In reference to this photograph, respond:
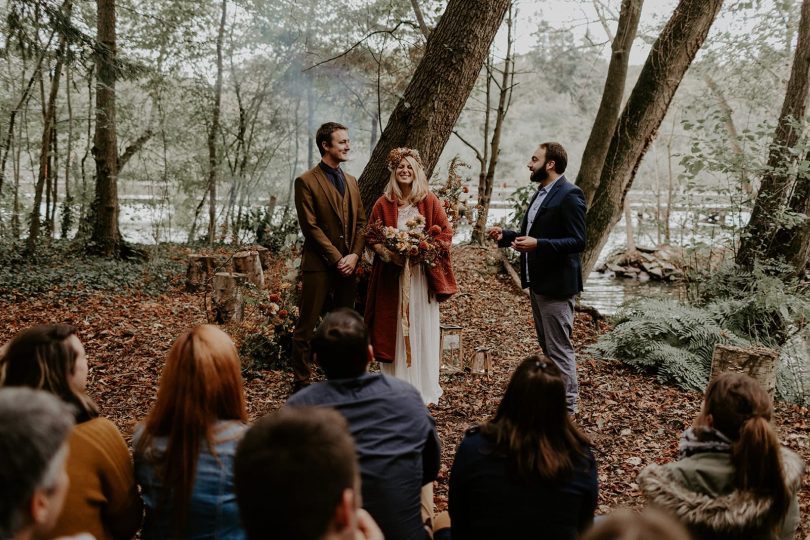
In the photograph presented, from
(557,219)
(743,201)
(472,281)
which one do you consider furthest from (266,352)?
(743,201)

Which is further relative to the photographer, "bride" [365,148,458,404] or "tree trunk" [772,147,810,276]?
"tree trunk" [772,147,810,276]

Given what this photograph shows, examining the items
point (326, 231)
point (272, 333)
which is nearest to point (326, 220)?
point (326, 231)

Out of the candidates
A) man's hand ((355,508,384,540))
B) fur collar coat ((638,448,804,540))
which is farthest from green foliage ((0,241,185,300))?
fur collar coat ((638,448,804,540))

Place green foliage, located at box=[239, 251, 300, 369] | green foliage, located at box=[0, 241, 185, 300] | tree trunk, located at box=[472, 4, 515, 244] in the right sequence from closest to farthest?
green foliage, located at box=[239, 251, 300, 369], green foliage, located at box=[0, 241, 185, 300], tree trunk, located at box=[472, 4, 515, 244]

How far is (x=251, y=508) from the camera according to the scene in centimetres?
133

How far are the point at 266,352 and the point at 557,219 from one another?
3.06m

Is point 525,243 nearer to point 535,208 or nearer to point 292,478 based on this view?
point 535,208

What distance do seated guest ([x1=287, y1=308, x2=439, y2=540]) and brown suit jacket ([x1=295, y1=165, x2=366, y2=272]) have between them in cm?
219

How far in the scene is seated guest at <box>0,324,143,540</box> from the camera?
1970 millimetres

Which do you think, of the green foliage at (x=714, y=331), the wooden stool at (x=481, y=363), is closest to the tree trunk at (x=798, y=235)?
the green foliage at (x=714, y=331)

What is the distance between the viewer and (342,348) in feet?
7.49

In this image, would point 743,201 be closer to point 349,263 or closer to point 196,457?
point 349,263

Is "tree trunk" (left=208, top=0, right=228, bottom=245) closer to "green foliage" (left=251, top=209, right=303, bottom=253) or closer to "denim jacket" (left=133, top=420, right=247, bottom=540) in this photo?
"green foliage" (left=251, top=209, right=303, bottom=253)

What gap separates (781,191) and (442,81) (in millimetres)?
4989
